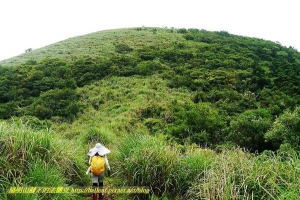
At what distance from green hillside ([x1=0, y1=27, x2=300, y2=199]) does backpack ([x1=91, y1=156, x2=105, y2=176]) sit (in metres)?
0.63

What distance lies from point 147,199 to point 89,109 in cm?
1807

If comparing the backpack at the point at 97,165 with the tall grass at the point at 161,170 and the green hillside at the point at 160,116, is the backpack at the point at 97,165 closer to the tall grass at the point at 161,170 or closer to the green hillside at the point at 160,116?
the green hillside at the point at 160,116

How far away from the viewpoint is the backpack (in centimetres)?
543

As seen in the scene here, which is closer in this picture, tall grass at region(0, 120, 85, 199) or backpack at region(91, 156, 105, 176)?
tall grass at region(0, 120, 85, 199)

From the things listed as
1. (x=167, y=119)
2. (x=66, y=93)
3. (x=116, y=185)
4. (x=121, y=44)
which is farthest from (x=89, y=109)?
(x=121, y=44)

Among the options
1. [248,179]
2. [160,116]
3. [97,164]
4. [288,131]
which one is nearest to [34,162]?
[97,164]

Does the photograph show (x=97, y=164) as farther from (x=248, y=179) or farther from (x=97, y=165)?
(x=248, y=179)

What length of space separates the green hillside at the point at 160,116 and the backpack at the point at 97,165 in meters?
0.63

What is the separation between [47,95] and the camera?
83.5 feet

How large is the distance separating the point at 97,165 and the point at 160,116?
15.1 m

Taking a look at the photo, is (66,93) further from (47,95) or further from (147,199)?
(147,199)

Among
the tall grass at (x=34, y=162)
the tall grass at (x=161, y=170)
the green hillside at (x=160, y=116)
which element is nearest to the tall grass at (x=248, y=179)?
the green hillside at (x=160, y=116)

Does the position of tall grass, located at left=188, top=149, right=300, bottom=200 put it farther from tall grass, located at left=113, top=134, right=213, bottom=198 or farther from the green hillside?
tall grass, located at left=113, top=134, right=213, bottom=198

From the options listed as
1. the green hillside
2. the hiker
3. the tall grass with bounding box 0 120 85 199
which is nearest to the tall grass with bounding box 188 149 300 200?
the green hillside
